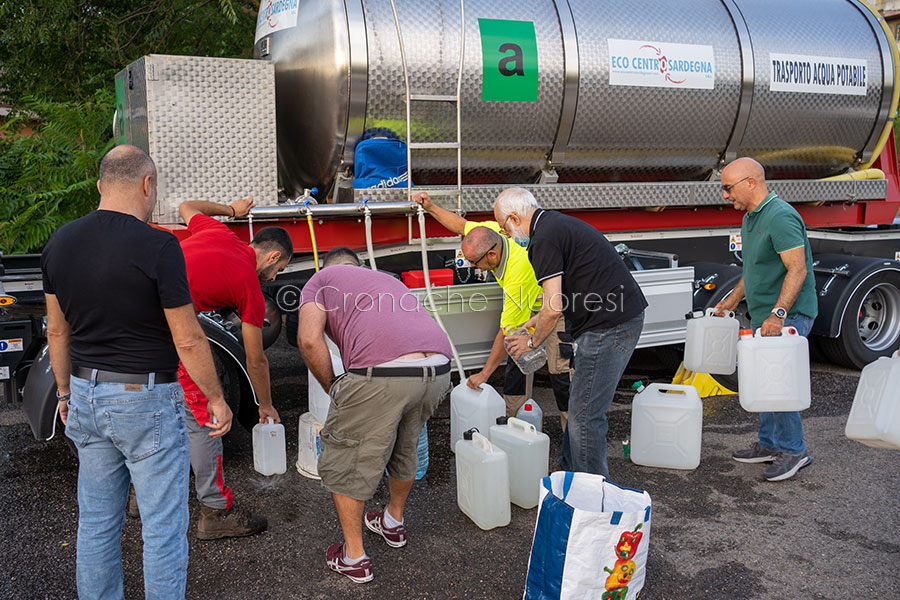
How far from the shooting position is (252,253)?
A: 3.70 m

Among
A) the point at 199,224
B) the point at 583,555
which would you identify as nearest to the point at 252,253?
the point at 199,224

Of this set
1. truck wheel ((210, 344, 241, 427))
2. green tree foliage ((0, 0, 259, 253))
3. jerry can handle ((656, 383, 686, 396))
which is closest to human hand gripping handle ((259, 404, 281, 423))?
truck wheel ((210, 344, 241, 427))

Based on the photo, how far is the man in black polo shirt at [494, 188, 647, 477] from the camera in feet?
11.8

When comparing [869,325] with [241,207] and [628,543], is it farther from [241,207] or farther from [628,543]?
[241,207]

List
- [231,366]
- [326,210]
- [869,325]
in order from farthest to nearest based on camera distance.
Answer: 1. [869,325]
2. [326,210]
3. [231,366]

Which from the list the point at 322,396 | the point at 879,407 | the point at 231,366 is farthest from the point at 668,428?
the point at 231,366

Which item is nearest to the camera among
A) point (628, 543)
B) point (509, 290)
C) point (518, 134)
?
point (628, 543)

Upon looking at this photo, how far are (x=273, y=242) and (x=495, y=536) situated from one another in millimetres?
1813

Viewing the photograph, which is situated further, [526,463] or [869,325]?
[869,325]

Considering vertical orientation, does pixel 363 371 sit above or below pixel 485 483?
above

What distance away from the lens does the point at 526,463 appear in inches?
151

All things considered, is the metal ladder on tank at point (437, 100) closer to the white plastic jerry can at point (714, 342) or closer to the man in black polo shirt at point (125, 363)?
the white plastic jerry can at point (714, 342)

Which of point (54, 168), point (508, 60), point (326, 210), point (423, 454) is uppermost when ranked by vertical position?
point (508, 60)

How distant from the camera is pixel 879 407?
9.71 feet
